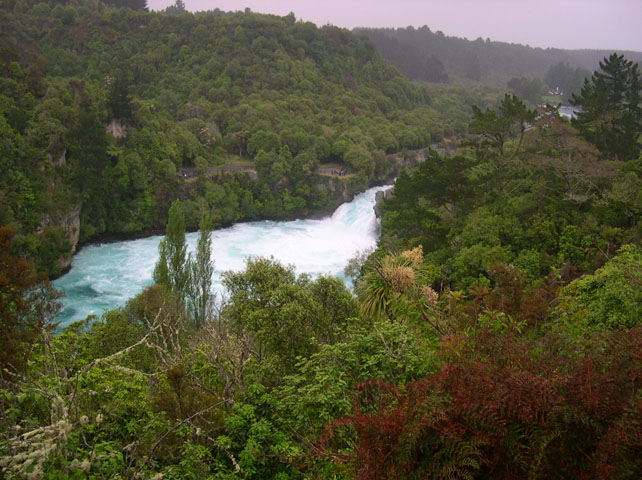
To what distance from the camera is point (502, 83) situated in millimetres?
129375

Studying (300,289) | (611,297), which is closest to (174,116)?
(300,289)

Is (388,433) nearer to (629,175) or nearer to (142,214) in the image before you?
(629,175)

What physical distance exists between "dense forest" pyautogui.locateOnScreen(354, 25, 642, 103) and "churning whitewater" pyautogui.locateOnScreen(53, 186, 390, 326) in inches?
3246

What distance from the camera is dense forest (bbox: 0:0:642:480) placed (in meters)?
3.04

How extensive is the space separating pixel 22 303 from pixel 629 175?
59.4 feet

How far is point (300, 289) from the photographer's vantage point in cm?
995

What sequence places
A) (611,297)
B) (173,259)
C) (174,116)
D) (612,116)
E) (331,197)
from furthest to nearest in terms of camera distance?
(174,116) < (331,197) < (612,116) < (173,259) < (611,297)

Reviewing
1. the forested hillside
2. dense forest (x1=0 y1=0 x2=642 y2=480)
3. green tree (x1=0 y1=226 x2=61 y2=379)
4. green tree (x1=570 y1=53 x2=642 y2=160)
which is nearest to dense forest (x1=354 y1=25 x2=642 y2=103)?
the forested hillside

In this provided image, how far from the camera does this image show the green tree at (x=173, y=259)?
21984mm

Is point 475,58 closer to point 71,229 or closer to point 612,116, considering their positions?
point 612,116

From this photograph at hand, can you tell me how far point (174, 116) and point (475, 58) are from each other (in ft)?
373

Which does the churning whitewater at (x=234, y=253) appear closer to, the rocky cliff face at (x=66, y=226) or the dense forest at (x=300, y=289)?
the rocky cliff face at (x=66, y=226)

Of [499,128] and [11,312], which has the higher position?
[499,128]

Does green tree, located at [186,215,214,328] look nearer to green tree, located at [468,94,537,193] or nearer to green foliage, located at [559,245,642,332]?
green tree, located at [468,94,537,193]
